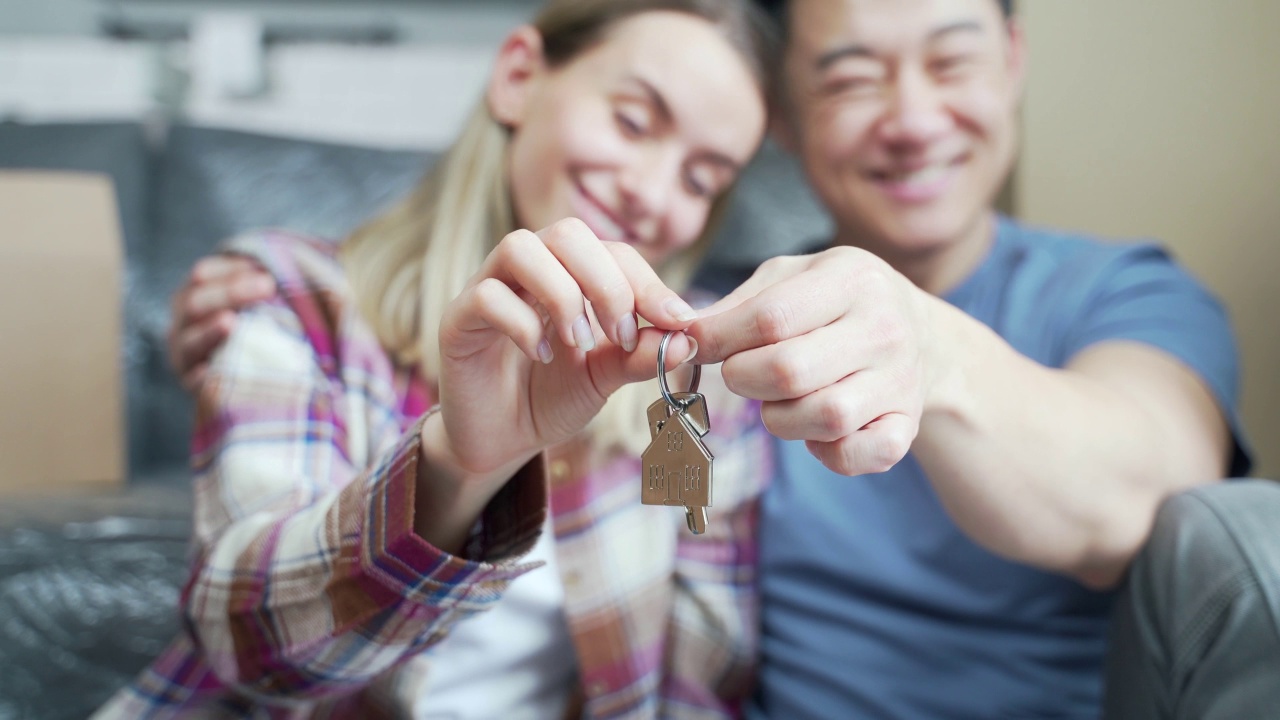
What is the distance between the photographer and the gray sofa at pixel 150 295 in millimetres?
813

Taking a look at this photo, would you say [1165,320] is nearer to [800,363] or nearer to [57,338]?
[800,363]

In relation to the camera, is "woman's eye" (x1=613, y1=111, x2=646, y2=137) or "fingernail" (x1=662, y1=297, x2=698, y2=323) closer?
"fingernail" (x1=662, y1=297, x2=698, y2=323)

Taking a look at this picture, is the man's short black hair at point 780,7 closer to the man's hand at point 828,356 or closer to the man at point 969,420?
the man at point 969,420

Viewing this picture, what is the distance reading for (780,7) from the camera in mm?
923

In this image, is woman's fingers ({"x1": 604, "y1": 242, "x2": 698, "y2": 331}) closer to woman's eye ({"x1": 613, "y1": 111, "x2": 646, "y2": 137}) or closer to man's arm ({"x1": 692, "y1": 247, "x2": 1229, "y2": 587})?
man's arm ({"x1": 692, "y1": 247, "x2": 1229, "y2": 587})

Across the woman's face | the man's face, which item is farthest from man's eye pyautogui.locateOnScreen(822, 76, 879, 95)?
the woman's face

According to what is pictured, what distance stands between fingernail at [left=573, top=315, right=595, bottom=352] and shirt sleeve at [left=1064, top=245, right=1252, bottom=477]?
51cm

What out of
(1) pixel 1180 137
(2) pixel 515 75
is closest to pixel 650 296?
(2) pixel 515 75

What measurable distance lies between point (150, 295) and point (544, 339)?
1.05 meters

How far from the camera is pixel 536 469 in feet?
1.74

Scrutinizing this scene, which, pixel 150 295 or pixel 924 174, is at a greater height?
pixel 924 174

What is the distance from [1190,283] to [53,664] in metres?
1.05

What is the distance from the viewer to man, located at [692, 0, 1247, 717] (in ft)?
1.93

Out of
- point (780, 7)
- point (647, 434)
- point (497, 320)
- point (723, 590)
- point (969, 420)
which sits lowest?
point (723, 590)
